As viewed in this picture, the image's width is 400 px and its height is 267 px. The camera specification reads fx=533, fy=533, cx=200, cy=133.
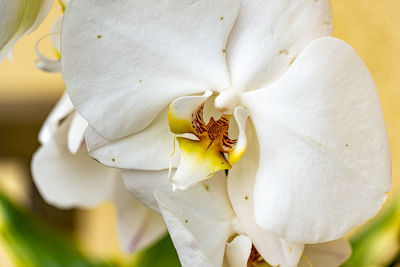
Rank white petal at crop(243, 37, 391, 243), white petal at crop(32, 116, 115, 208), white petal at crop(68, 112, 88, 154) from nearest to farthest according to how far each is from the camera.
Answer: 1. white petal at crop(243, 37, 391, 243)
2. white petal at crop(68, 112, 88, 154)
3. white petal at crop(32, 116, 115, 208)

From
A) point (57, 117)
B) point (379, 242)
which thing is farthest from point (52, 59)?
point (379, 242)

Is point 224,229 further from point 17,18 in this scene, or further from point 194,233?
point 17,18

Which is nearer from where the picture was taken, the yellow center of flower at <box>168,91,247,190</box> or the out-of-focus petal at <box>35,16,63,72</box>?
the yellow center of flower at <box>168,91,247,190</box>

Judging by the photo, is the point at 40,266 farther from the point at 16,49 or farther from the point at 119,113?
the point at 16,49

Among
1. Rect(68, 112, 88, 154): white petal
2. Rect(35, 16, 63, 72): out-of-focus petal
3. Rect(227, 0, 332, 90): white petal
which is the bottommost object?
Rect(68, 112, 88, 154): white petal

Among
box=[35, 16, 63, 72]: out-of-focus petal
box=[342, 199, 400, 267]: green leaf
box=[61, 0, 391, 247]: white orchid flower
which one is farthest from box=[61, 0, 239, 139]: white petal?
box=[342, 199, 400, 267]: green leaf

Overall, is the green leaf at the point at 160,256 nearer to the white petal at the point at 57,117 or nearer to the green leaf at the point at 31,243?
the green leaf at the point at 31,243

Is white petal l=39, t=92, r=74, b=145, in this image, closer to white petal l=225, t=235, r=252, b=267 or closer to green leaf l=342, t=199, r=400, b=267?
white petal l=225, t=235, r=252, b=267

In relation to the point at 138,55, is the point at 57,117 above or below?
below
